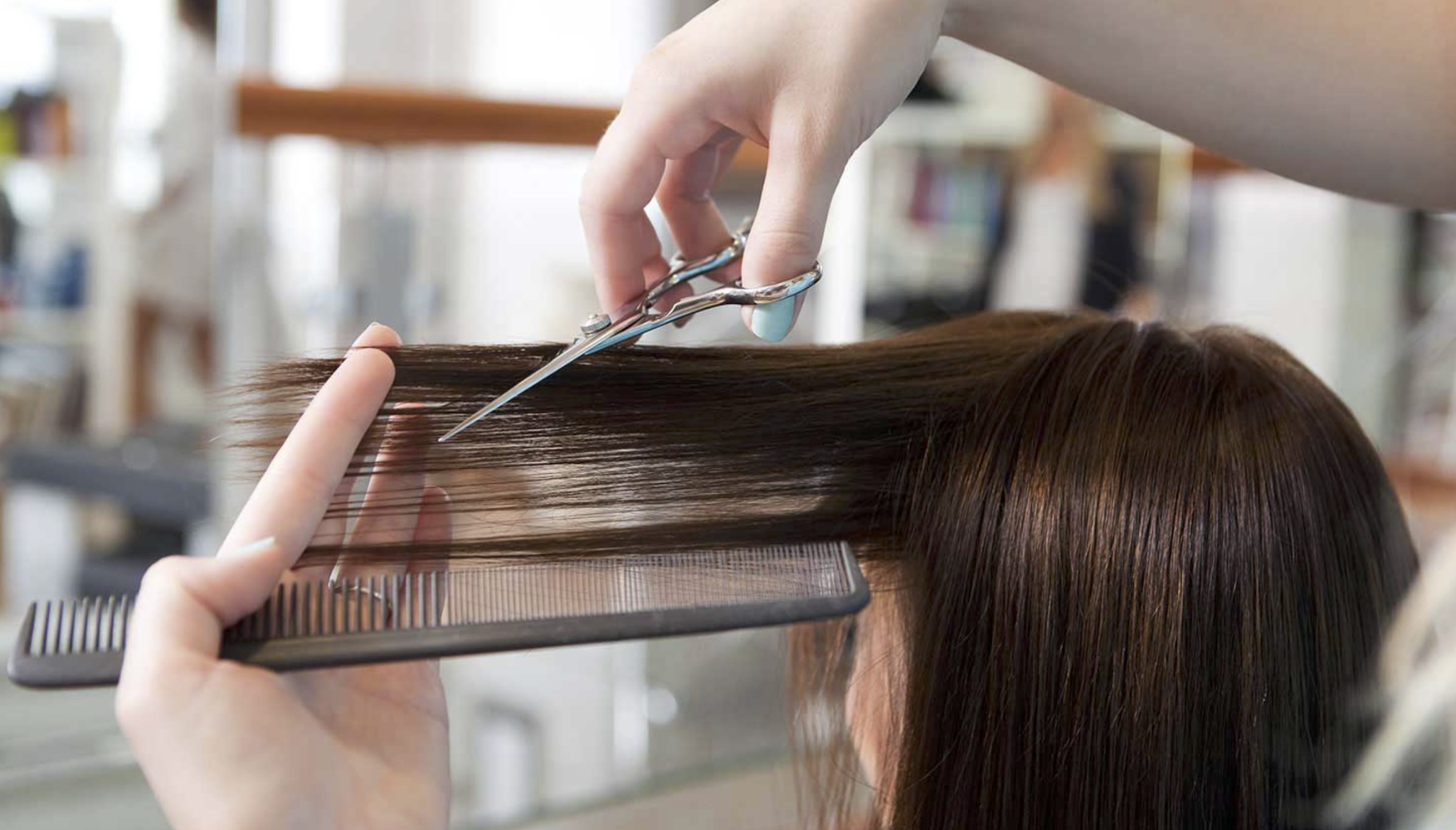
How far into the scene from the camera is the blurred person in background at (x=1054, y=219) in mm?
2285

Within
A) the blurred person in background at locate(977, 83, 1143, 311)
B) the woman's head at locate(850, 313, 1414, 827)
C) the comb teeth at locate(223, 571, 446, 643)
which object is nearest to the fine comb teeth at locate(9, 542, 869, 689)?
the comb teeth at locate(223, 571, 446, 643)

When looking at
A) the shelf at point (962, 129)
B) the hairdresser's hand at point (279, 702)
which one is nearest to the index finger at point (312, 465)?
the hairdresser's hand at point (279, 702)

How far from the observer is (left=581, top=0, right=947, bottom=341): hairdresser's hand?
2.02ft

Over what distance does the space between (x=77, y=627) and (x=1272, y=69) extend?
0.72 m

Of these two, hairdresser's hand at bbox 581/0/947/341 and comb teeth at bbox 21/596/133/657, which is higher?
hairdresser's hand at bbox 581/0/947/341

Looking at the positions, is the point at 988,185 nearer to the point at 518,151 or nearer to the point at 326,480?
the point at 518,151

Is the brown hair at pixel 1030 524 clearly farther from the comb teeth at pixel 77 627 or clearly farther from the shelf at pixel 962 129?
the shelf at pixel 962 129

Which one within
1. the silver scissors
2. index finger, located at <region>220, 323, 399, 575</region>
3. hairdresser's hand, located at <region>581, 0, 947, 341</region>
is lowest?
index finger, located at <region>220, 323, 399, 575</region>

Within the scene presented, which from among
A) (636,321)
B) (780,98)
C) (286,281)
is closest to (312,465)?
(636,321)

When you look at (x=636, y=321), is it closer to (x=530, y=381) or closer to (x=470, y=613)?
(x=530, y=381)

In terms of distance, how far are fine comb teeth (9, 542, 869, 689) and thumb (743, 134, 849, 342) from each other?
0.50ft

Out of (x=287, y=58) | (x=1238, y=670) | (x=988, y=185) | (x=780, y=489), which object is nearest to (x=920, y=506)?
(x=780, y=489)

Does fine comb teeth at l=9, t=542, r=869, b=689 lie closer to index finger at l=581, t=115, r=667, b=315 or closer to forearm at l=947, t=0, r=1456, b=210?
index finger at l=581, t=115, r=667, b=315

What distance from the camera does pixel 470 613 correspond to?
0.56 meters
